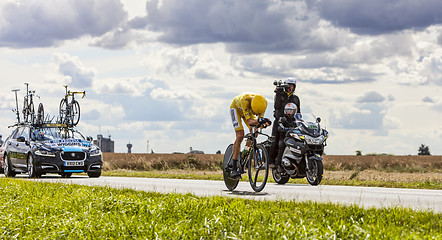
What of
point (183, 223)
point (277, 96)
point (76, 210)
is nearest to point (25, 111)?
point (277, 96)

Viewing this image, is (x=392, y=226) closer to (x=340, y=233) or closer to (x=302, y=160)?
(x=340, y=233)

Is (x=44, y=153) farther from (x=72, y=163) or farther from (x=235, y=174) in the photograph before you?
(x=235, y=174)

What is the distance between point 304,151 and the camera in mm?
13344

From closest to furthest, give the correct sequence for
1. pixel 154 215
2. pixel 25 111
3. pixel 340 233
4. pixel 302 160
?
pixel 340 233 < pixel 154 215 < pixel 302 160 < pixel 25 111

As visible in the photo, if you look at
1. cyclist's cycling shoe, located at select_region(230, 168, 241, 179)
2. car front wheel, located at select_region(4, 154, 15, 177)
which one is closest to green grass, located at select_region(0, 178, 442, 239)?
cyclist's cycling shoe, located at select_region(230, 168, 241, 179)

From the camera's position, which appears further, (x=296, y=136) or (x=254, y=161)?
(x=296, y=136)

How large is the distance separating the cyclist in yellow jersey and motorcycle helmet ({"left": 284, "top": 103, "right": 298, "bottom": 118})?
2.16m

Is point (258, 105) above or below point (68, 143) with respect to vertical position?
above

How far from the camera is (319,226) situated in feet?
20.9

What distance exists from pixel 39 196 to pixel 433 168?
86.3 feet

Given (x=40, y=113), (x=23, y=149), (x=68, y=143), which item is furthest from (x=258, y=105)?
(x=40, y=113)

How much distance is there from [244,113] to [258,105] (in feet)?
1.01

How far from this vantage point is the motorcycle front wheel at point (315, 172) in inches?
527

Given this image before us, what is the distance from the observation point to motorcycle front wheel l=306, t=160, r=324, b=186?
1338 centimetres
